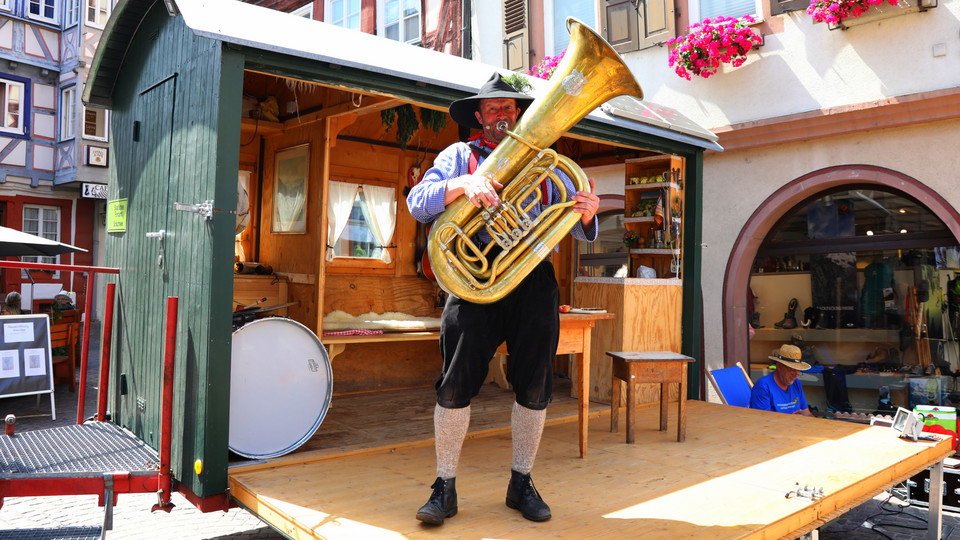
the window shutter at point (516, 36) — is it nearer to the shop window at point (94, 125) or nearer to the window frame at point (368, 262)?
the window frame at point (368, 262)

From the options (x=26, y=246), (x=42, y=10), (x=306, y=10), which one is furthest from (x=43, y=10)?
(x=26, y=246)

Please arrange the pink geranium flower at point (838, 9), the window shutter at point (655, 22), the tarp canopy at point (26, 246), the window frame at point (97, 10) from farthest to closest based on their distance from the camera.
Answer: the window frame at point (97, 10)
the window shutter at point (655, 22)
the pink geranium flower at point (838, 9)
the tarp canopy at point (26, 246)

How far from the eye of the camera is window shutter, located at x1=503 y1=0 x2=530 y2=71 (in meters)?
11.0

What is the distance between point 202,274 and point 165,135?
125cm

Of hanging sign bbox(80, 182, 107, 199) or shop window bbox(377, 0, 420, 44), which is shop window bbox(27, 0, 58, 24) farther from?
shop window bbox(377, 0, 420, 44)

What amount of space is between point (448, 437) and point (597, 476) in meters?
1.33

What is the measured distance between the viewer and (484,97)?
10.6ft

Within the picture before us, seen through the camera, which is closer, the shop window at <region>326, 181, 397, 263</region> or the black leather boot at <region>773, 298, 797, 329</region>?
→ the shop window at <region>326, 181, 397, 263</region>

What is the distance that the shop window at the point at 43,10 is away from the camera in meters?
18.0

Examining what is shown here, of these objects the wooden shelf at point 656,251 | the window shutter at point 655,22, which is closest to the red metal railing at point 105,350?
the wooden shelf at point 656,251

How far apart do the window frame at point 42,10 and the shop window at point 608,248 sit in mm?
15486

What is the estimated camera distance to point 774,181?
8672 millimetres

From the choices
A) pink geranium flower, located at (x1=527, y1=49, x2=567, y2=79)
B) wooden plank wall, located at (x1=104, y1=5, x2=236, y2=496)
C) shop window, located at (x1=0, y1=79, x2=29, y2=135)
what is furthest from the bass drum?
shop window, located at (x1=0, y1=79, x2=29, y2=135)

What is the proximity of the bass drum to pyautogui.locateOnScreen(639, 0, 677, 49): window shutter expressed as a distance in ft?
22.6
